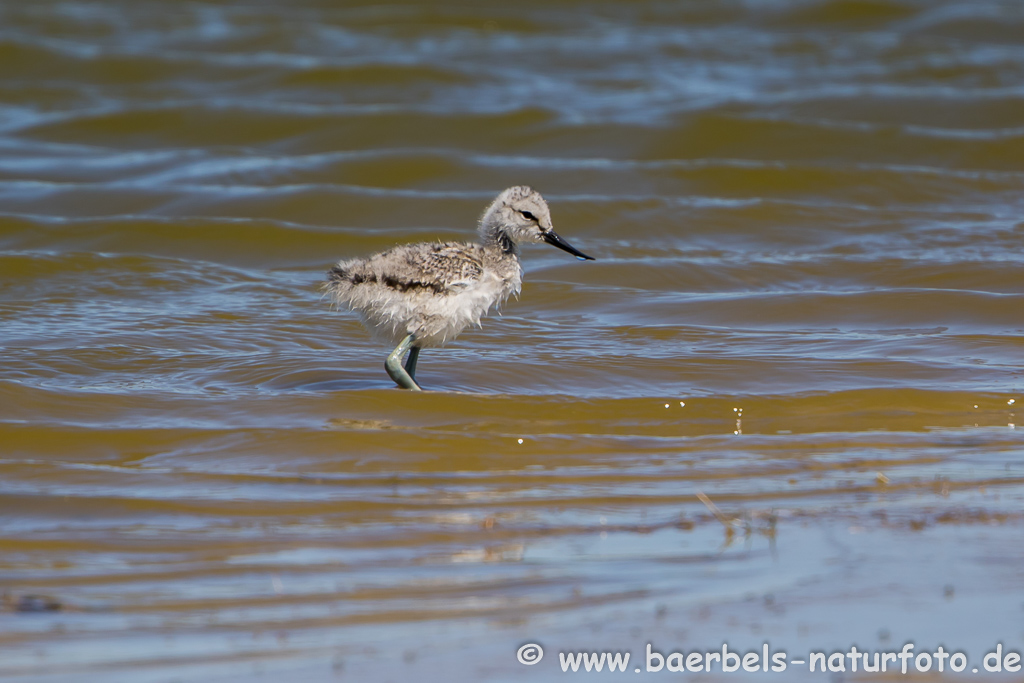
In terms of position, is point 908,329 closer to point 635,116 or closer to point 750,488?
point 750,488

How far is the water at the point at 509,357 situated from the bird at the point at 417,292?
342 millimetres

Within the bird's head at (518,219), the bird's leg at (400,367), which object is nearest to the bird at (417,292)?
the bird's leg at (400,367)

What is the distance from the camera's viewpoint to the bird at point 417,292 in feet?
19.1

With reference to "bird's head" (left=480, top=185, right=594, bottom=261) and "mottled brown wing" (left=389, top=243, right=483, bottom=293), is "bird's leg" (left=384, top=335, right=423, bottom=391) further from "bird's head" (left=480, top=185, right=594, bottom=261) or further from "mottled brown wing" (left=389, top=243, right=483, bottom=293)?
"bird's head" (left=480, top=185, right=594, bottom=261)

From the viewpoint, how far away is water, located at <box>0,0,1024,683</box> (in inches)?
134

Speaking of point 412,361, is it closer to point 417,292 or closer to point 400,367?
point 400,367

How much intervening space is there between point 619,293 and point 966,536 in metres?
4.31

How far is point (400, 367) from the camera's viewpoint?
5.93 meters

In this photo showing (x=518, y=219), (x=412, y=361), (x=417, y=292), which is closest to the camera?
(x=417, y=292)

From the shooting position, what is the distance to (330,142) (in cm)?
1211

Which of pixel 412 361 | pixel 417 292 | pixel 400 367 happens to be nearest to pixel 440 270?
pixel 417 292

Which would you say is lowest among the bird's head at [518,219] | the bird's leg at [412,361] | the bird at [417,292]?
the bird's leg at [412,361]

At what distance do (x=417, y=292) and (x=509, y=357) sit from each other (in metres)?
1.01

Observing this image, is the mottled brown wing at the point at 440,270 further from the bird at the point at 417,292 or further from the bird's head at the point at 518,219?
the bird's head at the point at 518,219
